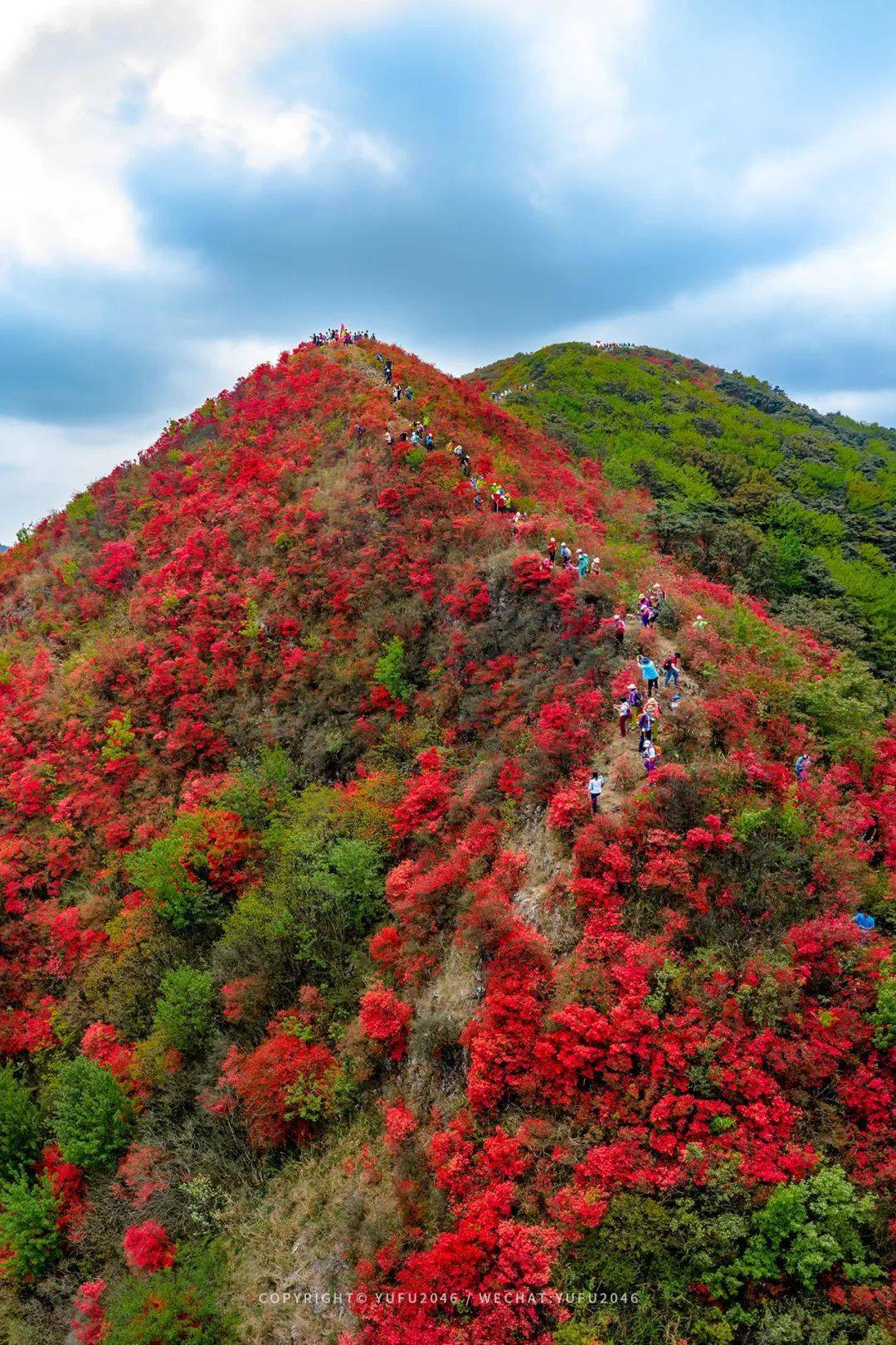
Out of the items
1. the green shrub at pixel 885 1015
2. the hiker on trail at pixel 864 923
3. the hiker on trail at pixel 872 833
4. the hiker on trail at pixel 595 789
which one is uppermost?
the hiker on trail at pixel 595 789

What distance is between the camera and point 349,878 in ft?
59.2

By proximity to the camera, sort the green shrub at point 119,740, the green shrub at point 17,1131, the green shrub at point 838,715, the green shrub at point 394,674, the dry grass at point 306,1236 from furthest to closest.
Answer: the green shrub at point 119,740 → the green shrub at point 394,674 → the green shrub at point 17,1131 → the green shrub at point 838,715 → the dry grass at point 306,1236

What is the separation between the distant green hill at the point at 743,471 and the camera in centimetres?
3047

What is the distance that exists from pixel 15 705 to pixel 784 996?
97.7 ft

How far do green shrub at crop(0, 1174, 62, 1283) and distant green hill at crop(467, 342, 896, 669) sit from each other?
30.8 m

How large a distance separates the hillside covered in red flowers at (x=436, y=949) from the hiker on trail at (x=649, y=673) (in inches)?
12.6

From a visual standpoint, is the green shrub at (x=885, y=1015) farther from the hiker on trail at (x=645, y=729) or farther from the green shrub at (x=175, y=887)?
the green shrub at (x=175, y=887)

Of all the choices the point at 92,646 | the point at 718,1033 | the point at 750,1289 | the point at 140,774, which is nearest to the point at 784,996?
the point at 718,1033

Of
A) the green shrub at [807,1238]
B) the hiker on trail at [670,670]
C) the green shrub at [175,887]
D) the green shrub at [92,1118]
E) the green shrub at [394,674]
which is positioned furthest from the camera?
the green shrub at [394,674]

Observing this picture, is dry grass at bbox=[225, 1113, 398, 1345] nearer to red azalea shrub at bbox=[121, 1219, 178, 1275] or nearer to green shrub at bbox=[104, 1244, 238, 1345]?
green shrub at bbox=[104, 1244, 238, 1345]

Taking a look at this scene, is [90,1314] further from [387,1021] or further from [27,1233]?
[387,1021]

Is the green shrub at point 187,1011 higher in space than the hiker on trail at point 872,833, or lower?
lower

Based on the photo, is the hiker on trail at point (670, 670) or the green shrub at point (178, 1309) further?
the hiker on trail at point (670, 670)

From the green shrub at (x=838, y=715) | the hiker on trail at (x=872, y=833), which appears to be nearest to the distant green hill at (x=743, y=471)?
the green shrub at (x=838, y=715)
